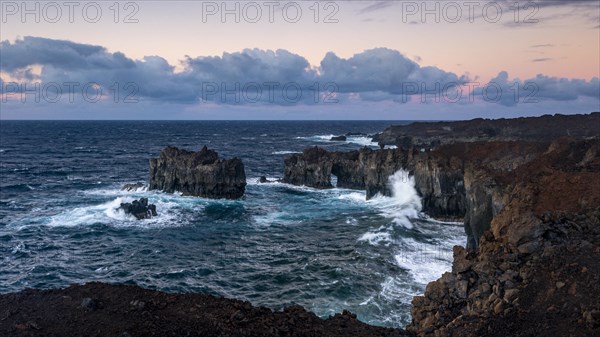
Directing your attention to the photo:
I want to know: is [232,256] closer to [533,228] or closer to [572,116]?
[533,228]

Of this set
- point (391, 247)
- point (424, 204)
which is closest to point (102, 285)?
point (391, 247)

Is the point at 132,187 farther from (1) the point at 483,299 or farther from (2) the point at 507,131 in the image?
(2) the point at 507,131

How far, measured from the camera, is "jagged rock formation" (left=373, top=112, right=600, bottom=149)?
11444cm

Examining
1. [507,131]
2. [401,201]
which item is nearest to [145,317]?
[401,201]

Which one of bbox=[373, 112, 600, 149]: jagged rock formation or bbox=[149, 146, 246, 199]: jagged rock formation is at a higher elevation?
bbox=[373, 112, 600, 149]: jagged rock formation

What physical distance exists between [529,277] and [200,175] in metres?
51.7

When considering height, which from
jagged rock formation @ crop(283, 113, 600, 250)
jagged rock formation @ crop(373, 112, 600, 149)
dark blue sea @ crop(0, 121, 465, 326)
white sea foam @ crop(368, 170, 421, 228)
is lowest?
dark blue sea @ crop(0, 121, 465, 326)

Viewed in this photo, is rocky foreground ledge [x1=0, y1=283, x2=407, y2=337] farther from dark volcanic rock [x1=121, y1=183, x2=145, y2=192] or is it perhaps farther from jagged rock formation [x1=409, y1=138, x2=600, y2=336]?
dark volcanic rock [x1=121, y1=183, x2=145, y2=192]

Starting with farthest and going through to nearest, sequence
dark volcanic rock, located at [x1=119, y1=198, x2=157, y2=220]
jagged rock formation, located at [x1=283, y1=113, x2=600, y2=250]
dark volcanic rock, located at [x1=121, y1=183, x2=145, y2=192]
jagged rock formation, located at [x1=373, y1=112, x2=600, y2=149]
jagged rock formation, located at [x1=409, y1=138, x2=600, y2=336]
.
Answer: jagged rock formation, located at [x1=373, y1=112, x2=600, y2=149]
dark volcanic rock, located at [x1=121, y1=183, x2=145, y2=192]
dark volcanic rock, located at [x1=119, y1=198, x2=157, y2=220]
jagged rock formation, located at [x1=283, y1=113, x2=600, y2=250]
jagged rock formation, located at [x1=409, y1=138, x2=600, y2=336]

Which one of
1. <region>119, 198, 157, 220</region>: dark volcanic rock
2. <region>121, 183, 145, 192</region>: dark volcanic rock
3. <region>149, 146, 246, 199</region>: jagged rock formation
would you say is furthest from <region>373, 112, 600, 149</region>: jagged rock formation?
<region>119, 198, 157, 220</region>: dark volcanic rock

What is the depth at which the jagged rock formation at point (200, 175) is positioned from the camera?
67562 mm

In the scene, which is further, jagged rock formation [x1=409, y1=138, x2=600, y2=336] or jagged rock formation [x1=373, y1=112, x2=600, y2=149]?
jagged rock formation [x1=373, y1=112, x2=600, y2=149]

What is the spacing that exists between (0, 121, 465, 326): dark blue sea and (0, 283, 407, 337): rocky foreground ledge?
360 inches

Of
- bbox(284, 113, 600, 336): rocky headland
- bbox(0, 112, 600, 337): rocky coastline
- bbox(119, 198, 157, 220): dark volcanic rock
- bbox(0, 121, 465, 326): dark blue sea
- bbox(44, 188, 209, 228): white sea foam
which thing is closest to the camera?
bbox(0, 112, 600, 337): rocky coastline
